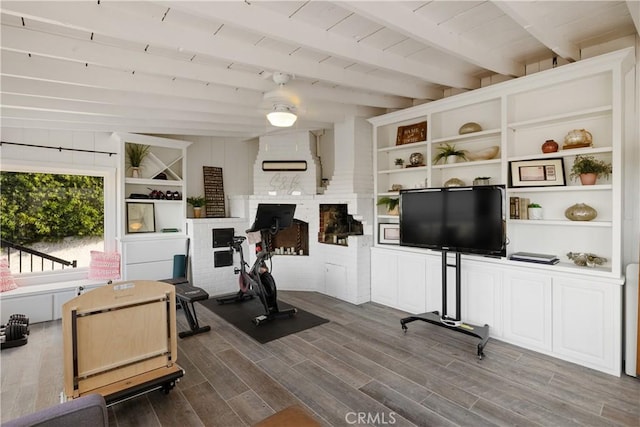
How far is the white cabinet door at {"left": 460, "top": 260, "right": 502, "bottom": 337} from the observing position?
3.54 meters

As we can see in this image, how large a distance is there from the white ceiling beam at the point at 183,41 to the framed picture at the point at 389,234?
6.53 ft

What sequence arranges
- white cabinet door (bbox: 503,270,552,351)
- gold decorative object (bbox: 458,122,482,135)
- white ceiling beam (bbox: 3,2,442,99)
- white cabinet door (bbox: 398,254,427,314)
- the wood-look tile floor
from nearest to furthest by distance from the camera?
1. white ceiling beam (bbox: 3,2,442,99)
2. the wood-look tile floor
3. white cabinet door (bbox: 503,270,552,351)
4. gold decorative object (bbox: 458,122,482,135)
5. white cabinet door (bbox: 398,254,427,314)

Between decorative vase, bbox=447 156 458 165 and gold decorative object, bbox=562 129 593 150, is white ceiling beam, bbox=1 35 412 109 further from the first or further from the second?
gold decorative object, bbox=562 129 593 150

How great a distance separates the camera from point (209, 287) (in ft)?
18.4

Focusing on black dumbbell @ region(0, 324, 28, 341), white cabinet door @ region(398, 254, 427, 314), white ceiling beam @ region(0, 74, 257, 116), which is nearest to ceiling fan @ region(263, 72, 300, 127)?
white ceiling beam @ region(0, 74, 257, 116)

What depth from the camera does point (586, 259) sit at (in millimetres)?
3105

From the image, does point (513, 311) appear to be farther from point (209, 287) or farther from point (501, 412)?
point (209, 287)

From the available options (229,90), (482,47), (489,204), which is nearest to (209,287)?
(229,90)

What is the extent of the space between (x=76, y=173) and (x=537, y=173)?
618cm

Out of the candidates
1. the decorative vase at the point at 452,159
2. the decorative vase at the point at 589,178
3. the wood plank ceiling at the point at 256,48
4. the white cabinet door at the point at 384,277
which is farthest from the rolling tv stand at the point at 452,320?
the wood plank ceiling at the point at 256,48

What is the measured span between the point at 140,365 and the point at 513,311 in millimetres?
3550

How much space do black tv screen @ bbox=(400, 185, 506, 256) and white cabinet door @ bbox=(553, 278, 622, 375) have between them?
26.8 inches

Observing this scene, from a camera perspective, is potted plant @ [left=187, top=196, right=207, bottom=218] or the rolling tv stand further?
potted plant @ [left=187, top=196, right=207, bottom=218]

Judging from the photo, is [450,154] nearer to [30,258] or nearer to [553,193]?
[553,193]
